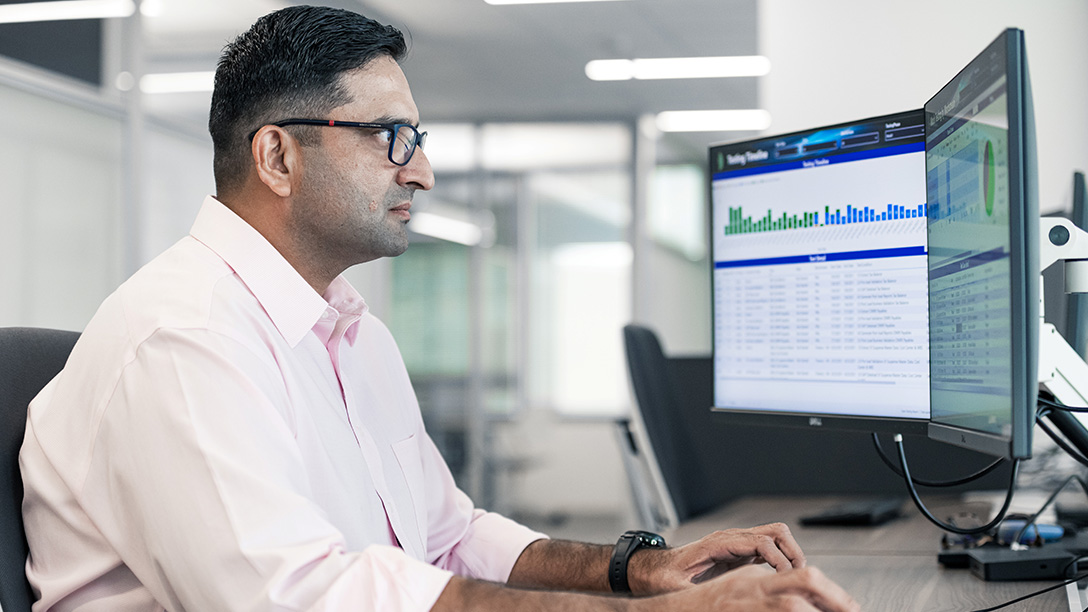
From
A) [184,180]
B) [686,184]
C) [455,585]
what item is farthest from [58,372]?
[686,184]

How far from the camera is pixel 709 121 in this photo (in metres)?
6.55

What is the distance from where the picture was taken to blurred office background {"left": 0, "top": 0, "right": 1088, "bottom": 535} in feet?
11.0

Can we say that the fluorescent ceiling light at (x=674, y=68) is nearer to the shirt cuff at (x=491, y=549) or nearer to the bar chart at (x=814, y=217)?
the bar chart at (x=814, y=217)

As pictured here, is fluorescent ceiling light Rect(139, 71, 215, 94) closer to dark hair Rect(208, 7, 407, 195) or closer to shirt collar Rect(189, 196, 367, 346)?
dark hair Rect(208, 7, 407, 195)

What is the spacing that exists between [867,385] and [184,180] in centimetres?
341

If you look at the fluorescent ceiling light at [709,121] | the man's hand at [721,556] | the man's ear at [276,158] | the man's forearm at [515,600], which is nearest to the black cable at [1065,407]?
the man's hand at [721,556]

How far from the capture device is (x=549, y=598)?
2.73 ft

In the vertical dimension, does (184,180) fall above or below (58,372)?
above

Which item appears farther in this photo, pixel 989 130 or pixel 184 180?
pixel 184 180

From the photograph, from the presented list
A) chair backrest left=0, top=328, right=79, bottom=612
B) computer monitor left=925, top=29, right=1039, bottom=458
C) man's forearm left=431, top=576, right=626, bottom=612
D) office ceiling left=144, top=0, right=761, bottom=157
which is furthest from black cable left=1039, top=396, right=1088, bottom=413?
office ceiling left=144, top=0, right=761, bottom=157

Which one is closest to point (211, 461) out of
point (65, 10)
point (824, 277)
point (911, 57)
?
point (824, 277)

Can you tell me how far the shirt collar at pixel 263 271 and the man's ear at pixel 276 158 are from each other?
0.07 m

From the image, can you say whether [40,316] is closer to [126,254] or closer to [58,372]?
[126,254]

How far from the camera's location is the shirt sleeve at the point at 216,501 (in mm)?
803
